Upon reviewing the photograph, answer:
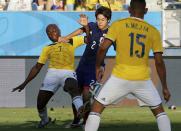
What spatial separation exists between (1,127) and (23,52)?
29.2 feet

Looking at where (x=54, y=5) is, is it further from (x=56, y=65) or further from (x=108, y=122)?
(x=56, y=65)

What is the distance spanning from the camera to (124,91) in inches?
368

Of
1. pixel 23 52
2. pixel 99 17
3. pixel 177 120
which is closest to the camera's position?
pixel 99 17

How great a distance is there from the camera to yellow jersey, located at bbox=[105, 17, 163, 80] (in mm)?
9344

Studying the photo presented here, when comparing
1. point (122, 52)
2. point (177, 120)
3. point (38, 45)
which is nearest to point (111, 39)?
point (122, 52)

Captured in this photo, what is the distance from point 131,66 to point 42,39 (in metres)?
13.1

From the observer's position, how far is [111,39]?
9.32m

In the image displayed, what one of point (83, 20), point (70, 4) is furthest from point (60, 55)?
point (70, 4)

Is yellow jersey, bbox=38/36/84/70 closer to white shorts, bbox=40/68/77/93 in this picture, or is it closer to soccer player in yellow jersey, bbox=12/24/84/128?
soccer player in yellow jersey, bbox=12/24/84/128

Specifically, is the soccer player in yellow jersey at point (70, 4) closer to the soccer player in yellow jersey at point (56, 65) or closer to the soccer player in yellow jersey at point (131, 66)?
the soccer player in yellow jersey at point (56, 65)

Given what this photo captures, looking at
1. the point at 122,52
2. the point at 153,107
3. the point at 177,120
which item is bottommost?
the point at 177,120

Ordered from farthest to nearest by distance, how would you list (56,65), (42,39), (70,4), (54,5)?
(54,5) → (70,4) → (42,39) → (56,65)

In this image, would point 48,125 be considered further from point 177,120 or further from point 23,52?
point 23,52

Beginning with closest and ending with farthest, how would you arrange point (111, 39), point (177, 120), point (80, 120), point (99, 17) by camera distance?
point (111, 39)
point (99, 17)
point (80, 120)
point (177, 120)
